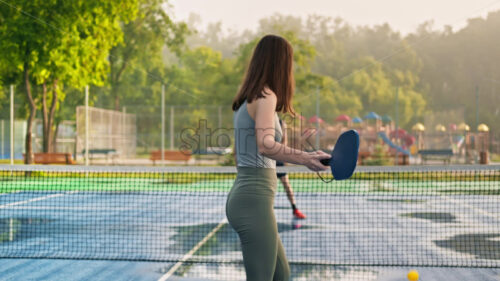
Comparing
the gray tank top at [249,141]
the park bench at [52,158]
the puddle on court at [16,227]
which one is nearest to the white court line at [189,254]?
the puddle on court at [16,227]

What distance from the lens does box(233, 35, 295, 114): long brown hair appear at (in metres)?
2.12

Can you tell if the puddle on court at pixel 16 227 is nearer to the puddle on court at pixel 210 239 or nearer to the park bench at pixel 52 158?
the puddle on court at pixel 210 239

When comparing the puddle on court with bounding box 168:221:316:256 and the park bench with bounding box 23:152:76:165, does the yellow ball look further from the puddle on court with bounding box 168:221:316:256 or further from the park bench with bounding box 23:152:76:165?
the park bench with bounding box 23:152:76:165

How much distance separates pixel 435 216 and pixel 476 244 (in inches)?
91.8

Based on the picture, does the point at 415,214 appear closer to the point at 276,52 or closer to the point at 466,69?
the point at 276,52

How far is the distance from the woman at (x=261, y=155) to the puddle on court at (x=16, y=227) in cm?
489

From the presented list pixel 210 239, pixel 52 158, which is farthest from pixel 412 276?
pixel 52 158

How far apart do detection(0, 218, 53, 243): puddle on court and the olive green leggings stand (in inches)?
192

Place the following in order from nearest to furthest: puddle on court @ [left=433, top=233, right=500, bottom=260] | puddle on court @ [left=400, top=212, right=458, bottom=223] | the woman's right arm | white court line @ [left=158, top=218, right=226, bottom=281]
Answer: the woman's right arm, white court line @ [left=158, top=218, right=226, bottom=281], puddle on court @ [left=433, top=233, right=500, bottom=260], puddle on court @ [left=400, top=212, right=458, bottom=223]

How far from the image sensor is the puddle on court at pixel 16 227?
629 cm

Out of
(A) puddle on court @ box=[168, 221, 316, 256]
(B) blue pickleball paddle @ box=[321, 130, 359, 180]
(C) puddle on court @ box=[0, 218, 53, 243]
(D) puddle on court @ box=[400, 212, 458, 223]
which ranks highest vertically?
(B) blue pickleball paddle @ box=[321, 130, 359, 180]

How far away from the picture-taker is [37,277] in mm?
4375

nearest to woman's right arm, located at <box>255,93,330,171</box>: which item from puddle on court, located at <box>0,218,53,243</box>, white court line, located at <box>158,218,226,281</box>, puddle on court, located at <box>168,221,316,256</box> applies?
white court line, located at <box>158,218,226,281</box>

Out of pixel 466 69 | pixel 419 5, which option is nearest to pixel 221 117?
pixel 419 5
